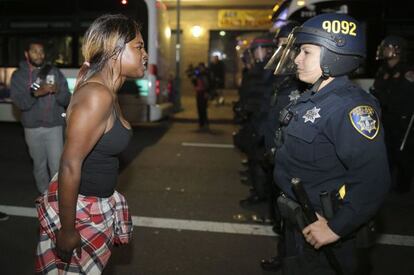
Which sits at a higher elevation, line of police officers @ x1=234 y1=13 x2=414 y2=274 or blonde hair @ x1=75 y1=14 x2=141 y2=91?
blonde hair @ x1=75 y1=14 x2=141 y2=91

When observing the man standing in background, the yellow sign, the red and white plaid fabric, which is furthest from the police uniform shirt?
the yellow sign

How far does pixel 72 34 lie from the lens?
9.10 m

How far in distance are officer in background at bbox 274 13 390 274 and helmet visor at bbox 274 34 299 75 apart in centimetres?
8

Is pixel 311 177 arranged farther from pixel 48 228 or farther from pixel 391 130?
pixel 391 130

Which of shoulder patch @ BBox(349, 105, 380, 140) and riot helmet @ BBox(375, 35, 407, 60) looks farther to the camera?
riot helmet @ BBox(375, 35, 407, 60)

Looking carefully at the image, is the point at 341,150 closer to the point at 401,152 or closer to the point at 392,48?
the point at 401,152

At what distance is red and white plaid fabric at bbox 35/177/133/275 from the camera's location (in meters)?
2.01

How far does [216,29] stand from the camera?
1920 cm

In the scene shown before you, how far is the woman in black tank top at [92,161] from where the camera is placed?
1.86m

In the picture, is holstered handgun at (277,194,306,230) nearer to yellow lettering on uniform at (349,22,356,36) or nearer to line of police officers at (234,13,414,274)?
line of police officers at (234,13,414,274)

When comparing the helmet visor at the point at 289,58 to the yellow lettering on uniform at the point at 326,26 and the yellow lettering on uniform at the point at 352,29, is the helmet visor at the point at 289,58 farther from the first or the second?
the yellow lettering on uniform at the point at 352,29

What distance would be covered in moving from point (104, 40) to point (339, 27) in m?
1.14

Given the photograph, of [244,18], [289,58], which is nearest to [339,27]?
[289,58]

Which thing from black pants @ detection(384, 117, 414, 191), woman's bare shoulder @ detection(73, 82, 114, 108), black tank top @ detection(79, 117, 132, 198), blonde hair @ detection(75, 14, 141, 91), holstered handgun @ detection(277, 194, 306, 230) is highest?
blonde hair @ detection(75, 14, 141, 91)
